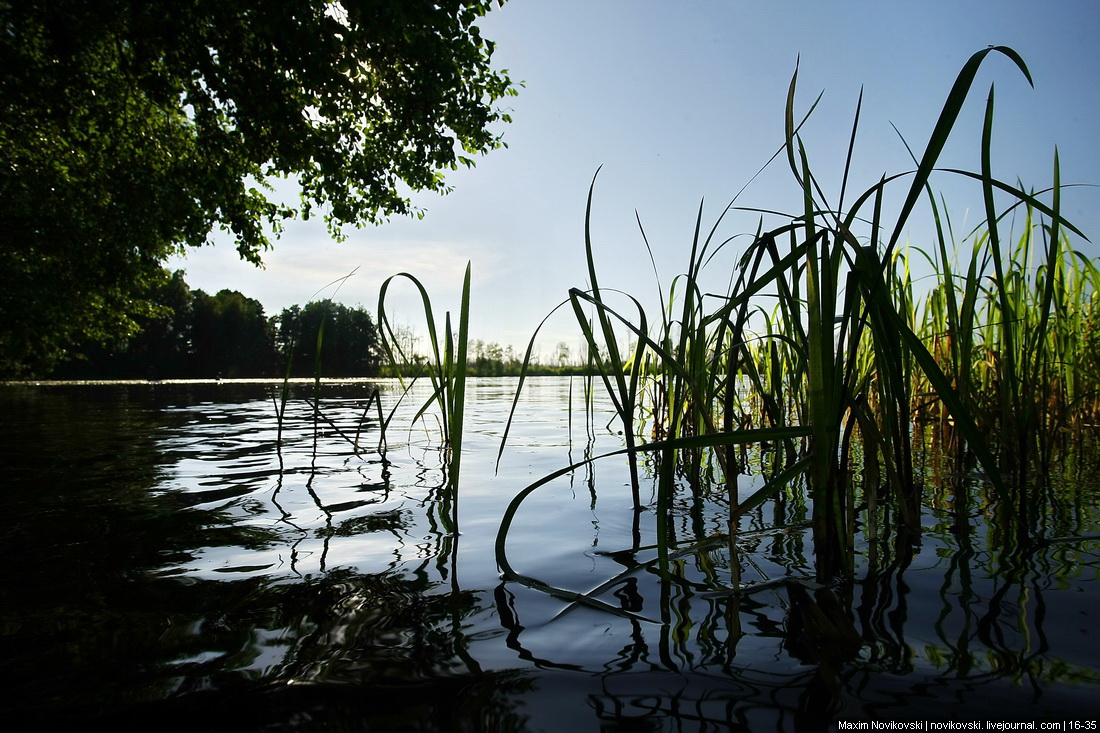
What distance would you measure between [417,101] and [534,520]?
5574 millimetres

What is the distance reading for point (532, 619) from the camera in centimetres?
108

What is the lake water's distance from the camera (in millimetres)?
792

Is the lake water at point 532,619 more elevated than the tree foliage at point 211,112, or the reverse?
the tree foliage at point 211,112

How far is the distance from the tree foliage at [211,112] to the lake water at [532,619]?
4.62 metres

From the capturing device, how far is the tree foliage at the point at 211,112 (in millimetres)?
5367

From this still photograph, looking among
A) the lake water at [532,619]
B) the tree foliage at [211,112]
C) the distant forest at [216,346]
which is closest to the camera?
the lake water at [532,619]

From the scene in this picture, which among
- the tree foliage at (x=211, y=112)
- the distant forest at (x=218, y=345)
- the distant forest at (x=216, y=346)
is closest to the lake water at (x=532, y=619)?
the tree foliage at (x=211, y=112)

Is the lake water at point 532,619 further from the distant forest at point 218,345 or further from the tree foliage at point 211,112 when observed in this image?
the distant forest at point 218,345

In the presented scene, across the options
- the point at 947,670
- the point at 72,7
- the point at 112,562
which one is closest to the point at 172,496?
the point at 112,562

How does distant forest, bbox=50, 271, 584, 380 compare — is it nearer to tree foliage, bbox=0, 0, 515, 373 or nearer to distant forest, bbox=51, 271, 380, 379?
distant forest, bbox=51, 271, 380, 379

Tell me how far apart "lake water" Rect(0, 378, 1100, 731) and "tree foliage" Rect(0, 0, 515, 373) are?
4621 millimetres

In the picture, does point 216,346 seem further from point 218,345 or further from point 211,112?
point 211,112

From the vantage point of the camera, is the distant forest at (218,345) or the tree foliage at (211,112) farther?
the distant forest at (218,345)

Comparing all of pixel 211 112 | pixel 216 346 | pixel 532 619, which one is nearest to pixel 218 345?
pixel 216 346
